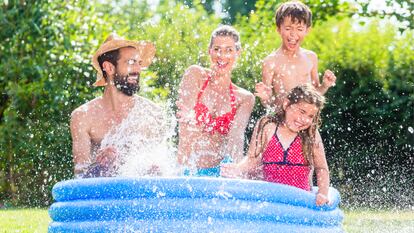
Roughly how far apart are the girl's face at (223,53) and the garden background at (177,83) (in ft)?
13.3

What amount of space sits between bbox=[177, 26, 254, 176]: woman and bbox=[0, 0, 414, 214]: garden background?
12.9 ft

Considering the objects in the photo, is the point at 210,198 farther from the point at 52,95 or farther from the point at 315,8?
the point at 315,8

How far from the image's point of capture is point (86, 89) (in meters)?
9.67

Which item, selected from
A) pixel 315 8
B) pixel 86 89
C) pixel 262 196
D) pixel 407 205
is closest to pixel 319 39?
pixel 315 8

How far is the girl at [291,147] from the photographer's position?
4723 mm

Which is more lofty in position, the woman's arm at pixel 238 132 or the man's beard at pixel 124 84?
the man's beard at pixel 124 84

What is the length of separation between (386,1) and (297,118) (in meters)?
5.80

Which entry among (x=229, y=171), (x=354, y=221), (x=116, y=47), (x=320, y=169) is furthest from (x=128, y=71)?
(x=354, y=221)

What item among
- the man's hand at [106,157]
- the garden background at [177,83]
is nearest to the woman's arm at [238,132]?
the man's hand at [106,157]

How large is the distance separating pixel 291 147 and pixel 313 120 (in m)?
0.20

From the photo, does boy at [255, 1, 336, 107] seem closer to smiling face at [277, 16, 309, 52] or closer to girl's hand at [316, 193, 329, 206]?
smiling face at [277, 16, 309, 52]

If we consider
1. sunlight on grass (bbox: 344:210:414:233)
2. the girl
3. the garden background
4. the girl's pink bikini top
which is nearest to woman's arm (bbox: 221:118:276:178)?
the girl

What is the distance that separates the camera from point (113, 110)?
5277 millimetres

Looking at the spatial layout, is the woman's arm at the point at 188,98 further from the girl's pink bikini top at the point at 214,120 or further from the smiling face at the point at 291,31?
the smiling face at the point at 291,31
